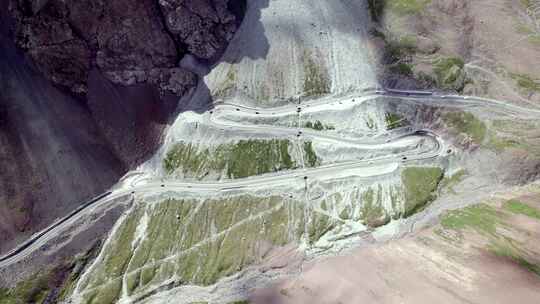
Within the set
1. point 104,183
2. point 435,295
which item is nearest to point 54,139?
point 104,183

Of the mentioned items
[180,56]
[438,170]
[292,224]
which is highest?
[180,56]

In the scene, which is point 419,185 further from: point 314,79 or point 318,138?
point 314,79

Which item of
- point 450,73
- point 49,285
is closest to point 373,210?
point 450,73

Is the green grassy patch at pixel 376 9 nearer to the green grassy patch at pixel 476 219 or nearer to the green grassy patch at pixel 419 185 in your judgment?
the green grassy patch at pixel 419 185


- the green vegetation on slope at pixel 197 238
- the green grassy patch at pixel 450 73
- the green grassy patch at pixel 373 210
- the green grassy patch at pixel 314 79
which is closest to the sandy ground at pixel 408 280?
the green grassy patch at pixel 373 210

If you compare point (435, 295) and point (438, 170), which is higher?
point (438, 170)

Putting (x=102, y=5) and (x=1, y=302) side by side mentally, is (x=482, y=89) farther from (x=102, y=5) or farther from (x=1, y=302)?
(x=1, y=302)
